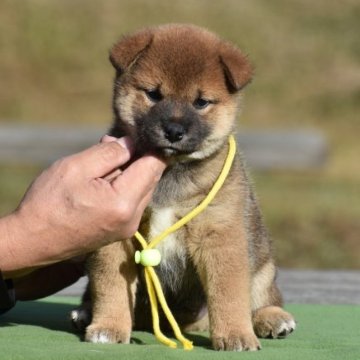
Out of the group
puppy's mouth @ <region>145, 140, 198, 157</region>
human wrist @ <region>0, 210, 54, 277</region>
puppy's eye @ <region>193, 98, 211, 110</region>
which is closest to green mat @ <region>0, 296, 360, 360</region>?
human wrist @ <region>0, 210, 54, 277</region>

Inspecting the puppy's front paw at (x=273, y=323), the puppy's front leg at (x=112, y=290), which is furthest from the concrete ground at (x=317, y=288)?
the puppy's front leg at (x=112, y=290)

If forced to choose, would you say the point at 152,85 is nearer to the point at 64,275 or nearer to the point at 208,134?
the point at 208,134

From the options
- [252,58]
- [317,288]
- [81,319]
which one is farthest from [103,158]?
[252,58]

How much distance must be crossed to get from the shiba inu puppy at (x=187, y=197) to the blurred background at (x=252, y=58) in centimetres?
942

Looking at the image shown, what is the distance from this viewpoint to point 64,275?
16.6 feet

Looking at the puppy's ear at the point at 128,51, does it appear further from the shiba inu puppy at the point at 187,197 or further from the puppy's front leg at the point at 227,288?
the puppy's front leg at the point at 227,288

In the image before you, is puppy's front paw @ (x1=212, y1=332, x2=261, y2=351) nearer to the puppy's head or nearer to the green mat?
the green mat

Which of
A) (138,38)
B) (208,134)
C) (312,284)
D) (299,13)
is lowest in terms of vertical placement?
(299,13)

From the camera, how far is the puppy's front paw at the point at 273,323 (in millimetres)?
4523

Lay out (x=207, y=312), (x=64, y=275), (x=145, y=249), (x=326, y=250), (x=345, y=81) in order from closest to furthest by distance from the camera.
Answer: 1. (x=145, y=249)
2. (x=207, y=312)
3. (x=64, y=275)
4. (x=326, y=250)
5. (x=345, y=81)

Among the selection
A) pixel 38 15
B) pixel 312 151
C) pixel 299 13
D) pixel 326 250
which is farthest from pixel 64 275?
pixel 299 13

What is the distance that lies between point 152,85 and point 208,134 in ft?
0.98

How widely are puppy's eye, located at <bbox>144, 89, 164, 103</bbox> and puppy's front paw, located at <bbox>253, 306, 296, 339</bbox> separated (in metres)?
0.99

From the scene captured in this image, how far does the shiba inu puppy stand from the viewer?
434 centimetres
